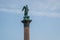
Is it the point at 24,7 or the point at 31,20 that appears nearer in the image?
the point at 31,20

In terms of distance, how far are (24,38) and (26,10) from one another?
6189mm

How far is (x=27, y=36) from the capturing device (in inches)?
1095

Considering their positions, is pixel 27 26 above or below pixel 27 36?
above

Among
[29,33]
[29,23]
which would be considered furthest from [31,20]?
[29,33]

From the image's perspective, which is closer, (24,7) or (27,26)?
(27,26)

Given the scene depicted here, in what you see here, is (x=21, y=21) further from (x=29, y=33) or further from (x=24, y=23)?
(x=29, y=33)

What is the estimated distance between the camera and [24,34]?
28.0m

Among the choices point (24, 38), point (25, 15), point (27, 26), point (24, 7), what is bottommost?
point (24, 38)

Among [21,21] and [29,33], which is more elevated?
[21,21]

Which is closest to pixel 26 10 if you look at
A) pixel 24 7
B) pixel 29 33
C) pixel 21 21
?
pixel 24 7

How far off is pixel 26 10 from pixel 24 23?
3198mm

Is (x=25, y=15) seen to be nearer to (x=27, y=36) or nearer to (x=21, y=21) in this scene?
(x=21, y=21)

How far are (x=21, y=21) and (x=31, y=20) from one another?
2.09 m

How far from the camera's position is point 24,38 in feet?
91.4
